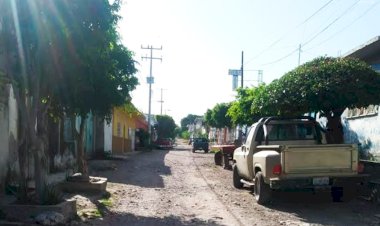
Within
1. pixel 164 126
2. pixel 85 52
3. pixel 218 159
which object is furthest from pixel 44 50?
pixel 164 126

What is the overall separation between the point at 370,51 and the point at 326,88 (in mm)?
5406

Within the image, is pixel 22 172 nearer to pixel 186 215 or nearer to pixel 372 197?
pixel 186 215

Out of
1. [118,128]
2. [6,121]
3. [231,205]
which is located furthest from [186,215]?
[118,128]

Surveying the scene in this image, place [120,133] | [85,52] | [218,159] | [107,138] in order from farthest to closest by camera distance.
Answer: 1. [120,133]
2. [107,138]
3. [218,159]
4. [85,52]

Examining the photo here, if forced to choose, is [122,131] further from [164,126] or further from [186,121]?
[186,121]

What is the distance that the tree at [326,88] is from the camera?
13.0m

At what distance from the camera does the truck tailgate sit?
1127 cm

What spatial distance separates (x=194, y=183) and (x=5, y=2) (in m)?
10.0

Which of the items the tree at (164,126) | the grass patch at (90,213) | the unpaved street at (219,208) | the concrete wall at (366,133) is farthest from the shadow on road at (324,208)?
the tree at (164,126)

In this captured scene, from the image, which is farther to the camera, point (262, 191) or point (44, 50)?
point (262, 191)

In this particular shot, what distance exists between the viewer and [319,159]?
11.4 m

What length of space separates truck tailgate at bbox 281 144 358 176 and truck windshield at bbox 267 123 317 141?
2252 mm

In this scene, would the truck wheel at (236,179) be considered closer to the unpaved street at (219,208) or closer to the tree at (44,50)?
the unpaved street at (219,208)

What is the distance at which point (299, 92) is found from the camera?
13.4 metres
